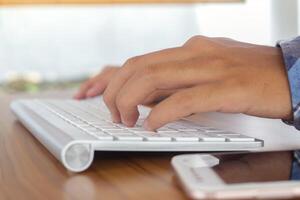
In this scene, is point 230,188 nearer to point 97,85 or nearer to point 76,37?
point 97,85

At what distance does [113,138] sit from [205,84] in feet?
0.40

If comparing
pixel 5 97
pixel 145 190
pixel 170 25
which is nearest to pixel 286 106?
pixel 145 190

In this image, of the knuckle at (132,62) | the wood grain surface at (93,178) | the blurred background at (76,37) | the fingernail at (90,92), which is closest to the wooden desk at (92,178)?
the wood grain surface at (93,178)

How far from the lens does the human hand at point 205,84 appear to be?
62cm

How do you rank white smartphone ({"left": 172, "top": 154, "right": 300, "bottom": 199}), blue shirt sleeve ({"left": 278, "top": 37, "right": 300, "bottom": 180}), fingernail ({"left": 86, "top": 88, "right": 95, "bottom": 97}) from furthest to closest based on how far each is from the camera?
fingernail ({"left": 86, "top": 88, "right": 95, "bottom": 97}), blue shirt sleeve ({"left": 278, "top": 37, "right": 300, "bottom": 180}), white smartphone ({"left": 172, "top": 154, "right": 300, "bottom": 199})

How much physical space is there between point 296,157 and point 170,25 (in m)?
3.08

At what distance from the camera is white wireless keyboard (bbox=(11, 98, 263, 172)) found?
0.54m

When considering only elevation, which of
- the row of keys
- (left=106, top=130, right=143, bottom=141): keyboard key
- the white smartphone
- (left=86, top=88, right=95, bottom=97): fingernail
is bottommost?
(left=86, top=88, right=95, bottom=97): fingernail

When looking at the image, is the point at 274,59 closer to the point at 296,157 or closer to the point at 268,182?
the point at 296,157

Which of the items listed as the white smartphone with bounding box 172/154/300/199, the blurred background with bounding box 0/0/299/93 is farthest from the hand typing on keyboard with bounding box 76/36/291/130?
the blurred background with bounding box 0/0/299/93

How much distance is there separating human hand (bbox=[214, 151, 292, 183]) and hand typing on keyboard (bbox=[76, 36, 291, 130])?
7 cm

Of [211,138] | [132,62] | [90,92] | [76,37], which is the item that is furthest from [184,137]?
[76,37]

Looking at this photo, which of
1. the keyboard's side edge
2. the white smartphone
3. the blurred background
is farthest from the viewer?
the blurred background

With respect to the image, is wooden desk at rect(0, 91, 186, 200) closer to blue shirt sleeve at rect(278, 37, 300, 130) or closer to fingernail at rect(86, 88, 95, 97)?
blue shirt sleeve at rect(278, 37, 300, 130)
